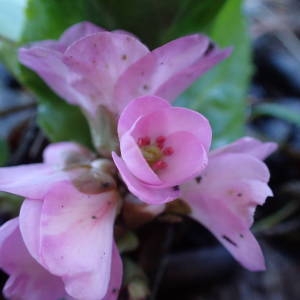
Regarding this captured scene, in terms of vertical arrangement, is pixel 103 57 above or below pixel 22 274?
above

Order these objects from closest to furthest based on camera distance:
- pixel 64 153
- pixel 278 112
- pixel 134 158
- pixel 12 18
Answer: pixel 134 158, pixel 64 153, pixel 12 18, pixel 278 112

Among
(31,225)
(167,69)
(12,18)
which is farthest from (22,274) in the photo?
(12,18)

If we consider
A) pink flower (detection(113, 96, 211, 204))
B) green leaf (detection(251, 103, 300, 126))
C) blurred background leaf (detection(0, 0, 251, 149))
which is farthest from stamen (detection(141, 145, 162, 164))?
green leaf (detection(251, 103, 300, 126))

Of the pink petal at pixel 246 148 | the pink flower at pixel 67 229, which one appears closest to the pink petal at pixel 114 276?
→ the pink flower at pixel 67 229

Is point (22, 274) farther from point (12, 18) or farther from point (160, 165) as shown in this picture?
point (12, 18)

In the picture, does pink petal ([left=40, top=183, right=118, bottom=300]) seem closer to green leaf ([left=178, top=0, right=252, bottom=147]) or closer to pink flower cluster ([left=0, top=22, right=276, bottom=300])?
pink flower cluster ([left=0, top=22, right=276, bottom=300])

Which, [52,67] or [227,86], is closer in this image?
[52,67]

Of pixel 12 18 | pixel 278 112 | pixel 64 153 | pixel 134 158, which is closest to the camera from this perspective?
pixel 134 158

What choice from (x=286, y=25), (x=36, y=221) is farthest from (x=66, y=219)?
(x=286, y=25)
